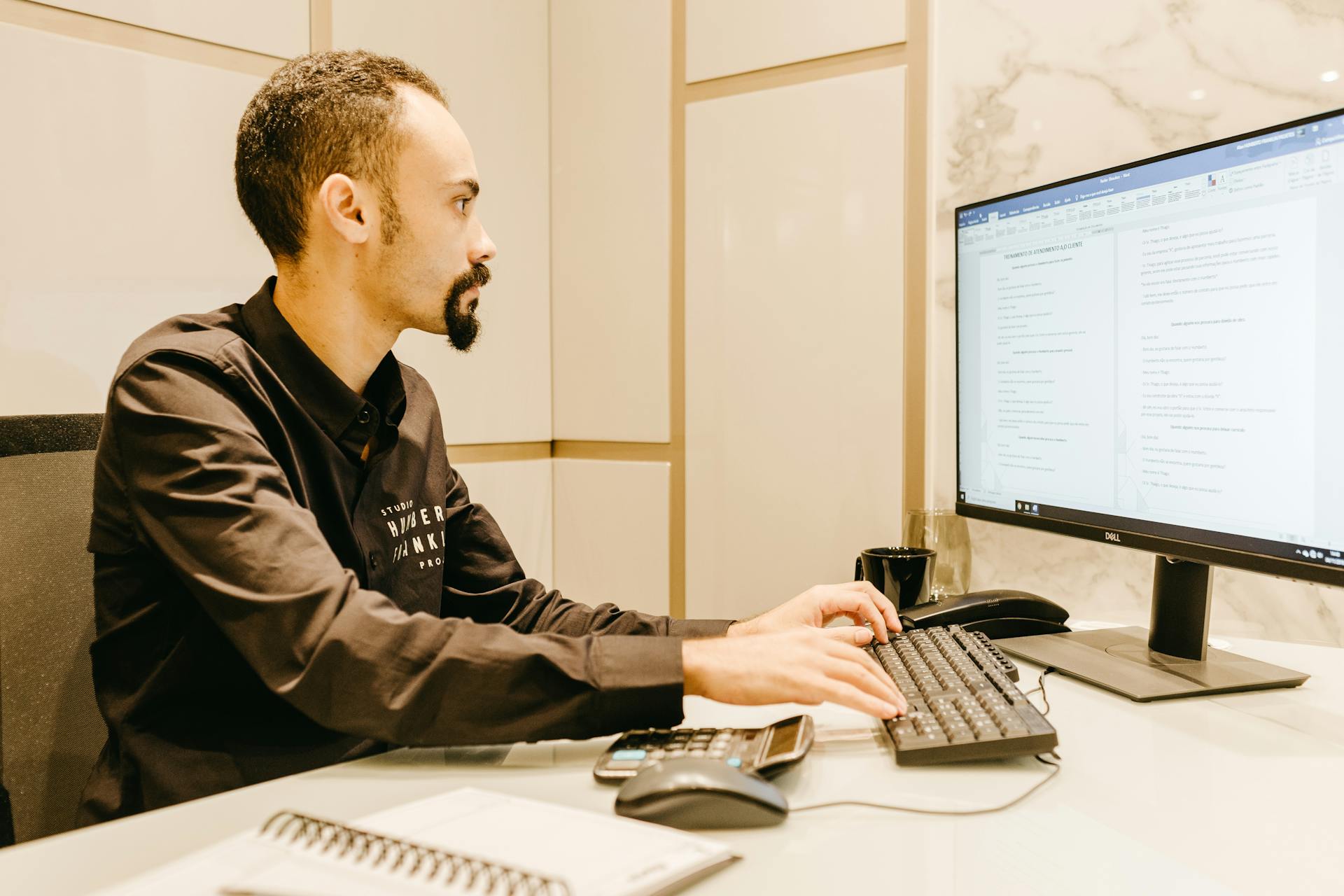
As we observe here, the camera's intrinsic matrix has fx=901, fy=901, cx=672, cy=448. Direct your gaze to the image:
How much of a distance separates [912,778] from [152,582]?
2.62ft

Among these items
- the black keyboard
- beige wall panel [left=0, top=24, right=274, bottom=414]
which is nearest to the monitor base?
the black keyboard

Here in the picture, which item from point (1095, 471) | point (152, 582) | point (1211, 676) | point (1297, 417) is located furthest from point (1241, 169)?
point (152, 582)

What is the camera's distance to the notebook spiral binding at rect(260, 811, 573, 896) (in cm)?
51

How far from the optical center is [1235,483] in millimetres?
999

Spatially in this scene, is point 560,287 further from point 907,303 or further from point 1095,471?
point 1095,471

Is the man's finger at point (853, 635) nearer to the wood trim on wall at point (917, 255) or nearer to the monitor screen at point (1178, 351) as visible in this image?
the monitor screen at point (1178, 351)

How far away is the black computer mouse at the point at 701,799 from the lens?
66 cm

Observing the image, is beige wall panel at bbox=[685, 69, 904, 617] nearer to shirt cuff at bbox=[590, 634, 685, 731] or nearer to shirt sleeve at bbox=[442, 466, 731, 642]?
shirt sleeve at bbox=[442, 466, 731, 642]

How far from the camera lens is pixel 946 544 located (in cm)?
167

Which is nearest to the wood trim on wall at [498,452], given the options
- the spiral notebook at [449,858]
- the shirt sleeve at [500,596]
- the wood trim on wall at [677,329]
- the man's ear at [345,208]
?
the wood trim on wall at [677,329]

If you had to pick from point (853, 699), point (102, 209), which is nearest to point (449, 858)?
point (853, 699)

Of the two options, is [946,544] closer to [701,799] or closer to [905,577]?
Answer: [905,577]

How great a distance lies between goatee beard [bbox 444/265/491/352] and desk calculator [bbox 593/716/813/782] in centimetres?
72

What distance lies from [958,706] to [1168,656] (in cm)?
46
